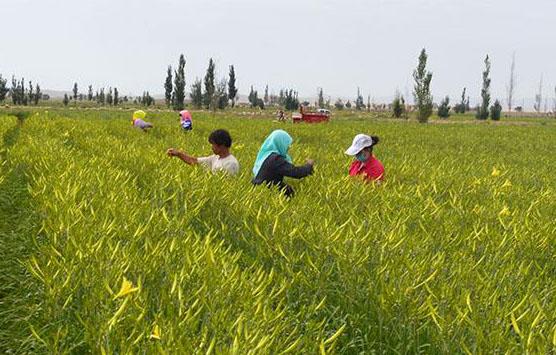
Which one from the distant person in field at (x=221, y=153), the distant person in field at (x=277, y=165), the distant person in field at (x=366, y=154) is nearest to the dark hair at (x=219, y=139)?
the distant person in field at (x=221, y=153)

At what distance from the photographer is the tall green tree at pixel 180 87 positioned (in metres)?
57.4

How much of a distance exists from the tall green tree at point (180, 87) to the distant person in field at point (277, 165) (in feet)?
174

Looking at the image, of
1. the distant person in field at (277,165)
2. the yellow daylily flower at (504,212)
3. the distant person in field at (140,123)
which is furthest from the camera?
the distant person in field at (140,123)

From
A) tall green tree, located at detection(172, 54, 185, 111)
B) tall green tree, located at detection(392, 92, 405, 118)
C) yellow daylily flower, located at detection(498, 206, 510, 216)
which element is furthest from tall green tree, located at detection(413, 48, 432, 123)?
yellow daylily flower, located at detection(498, 206, 510, 216)

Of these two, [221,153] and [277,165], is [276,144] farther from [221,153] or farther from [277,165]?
[221,153]

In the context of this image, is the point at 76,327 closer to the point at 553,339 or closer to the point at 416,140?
the point at 553,339


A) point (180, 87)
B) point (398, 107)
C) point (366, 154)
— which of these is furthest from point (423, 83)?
point (366, 154)

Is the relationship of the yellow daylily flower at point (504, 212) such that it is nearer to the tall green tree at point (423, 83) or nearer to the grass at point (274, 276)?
the grass at point (274, 276)

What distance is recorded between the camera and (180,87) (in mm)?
57938

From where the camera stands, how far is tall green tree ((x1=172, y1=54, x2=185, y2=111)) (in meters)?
57.4

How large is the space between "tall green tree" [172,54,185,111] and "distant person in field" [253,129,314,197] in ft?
174

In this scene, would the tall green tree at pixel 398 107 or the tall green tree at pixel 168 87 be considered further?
the tall green tree at pixel 168 87

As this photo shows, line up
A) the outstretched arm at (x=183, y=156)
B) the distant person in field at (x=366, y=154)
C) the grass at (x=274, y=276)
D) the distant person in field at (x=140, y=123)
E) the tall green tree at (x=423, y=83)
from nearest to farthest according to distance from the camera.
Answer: the grass at (x=274, y=276), the distant person in field at (x=366, y=154), the outstretched arm at (x=183, y=156), the distant person in field at (x=140, y=123), the tall green tree at (x=423, y=83)

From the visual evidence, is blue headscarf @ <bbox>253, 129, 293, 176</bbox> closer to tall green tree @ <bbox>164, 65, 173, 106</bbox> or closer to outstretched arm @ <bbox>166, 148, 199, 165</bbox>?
outstretched arm @ <bbox>166, 148, 199, 165</bbox>
